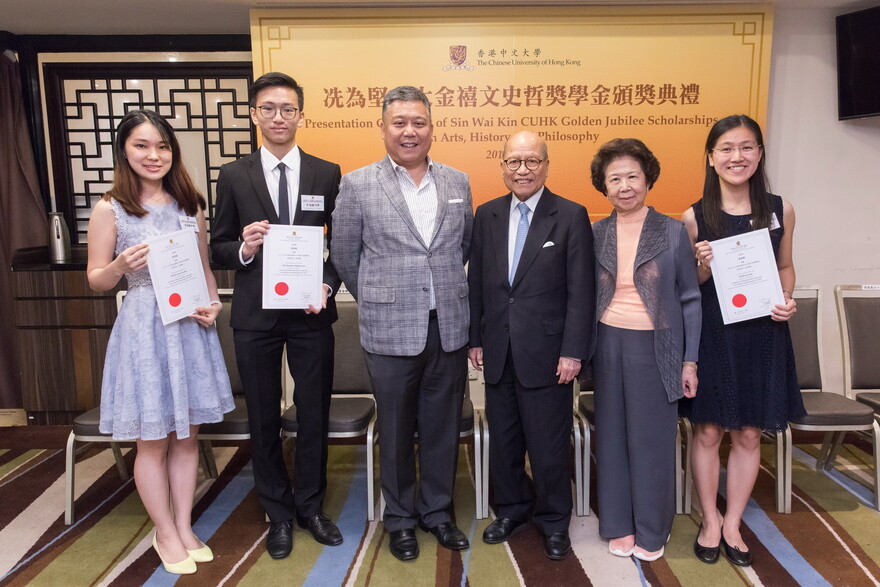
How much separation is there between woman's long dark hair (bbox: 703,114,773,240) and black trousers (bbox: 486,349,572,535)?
0.80 metres

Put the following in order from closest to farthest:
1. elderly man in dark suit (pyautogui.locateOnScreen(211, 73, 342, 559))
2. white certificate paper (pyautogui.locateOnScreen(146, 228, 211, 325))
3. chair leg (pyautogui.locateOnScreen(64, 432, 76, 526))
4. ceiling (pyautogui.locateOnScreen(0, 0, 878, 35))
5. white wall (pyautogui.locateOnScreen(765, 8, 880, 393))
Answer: white certificate paper (pyautogui.locateOnScreen(146, 228, 211, 325)) → elderly man in dark suit (pyautogui.locateOnScreen(211, 73, 342, 559)) → chair leg (pyautogui.locateOnScreen(64, 432, 76, 526)) → ceiling (pyautogui.locateOnScreen(0, 0, 878, 35)) → white wall (pyautogui.locateOnScreen(765, 8, 880, 393))

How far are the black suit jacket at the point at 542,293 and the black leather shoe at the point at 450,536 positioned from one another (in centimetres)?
67

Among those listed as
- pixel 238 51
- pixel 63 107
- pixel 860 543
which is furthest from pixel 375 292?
pixel 63 107

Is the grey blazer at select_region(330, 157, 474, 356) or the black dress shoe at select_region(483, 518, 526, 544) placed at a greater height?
the grey blazer at select_region(330, 157, 474, 356)

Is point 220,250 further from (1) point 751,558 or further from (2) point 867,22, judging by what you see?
(2) point 867,22

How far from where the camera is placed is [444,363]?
2225mm

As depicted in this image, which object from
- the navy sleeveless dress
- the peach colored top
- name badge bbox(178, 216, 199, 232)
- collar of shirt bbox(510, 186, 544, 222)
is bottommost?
the navy sleeveless dress

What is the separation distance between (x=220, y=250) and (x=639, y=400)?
1642 millimetres

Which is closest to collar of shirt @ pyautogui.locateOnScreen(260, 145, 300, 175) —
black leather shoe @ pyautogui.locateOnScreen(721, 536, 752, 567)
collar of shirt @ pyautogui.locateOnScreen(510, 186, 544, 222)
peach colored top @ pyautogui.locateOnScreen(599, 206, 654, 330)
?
collar of shirt @ pyautogui.locateOnScreen(510, 186, 544, 222)

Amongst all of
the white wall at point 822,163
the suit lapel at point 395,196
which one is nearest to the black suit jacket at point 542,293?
the suit lapel at point 395,196

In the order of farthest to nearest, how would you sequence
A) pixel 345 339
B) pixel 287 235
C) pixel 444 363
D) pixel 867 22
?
1. pixel 867 22
2. pixel 345 339
3. pixel 444 363
4. pixel 287 235

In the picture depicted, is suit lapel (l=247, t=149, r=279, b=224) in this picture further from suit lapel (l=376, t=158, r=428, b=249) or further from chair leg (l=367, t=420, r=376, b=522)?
chair leg (l=367, t=420, r=376, b=522)

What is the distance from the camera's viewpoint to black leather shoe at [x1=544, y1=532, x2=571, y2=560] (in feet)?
7.29

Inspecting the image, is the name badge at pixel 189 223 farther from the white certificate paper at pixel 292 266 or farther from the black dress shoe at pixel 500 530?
the black dress shoe at pixel 500 530
